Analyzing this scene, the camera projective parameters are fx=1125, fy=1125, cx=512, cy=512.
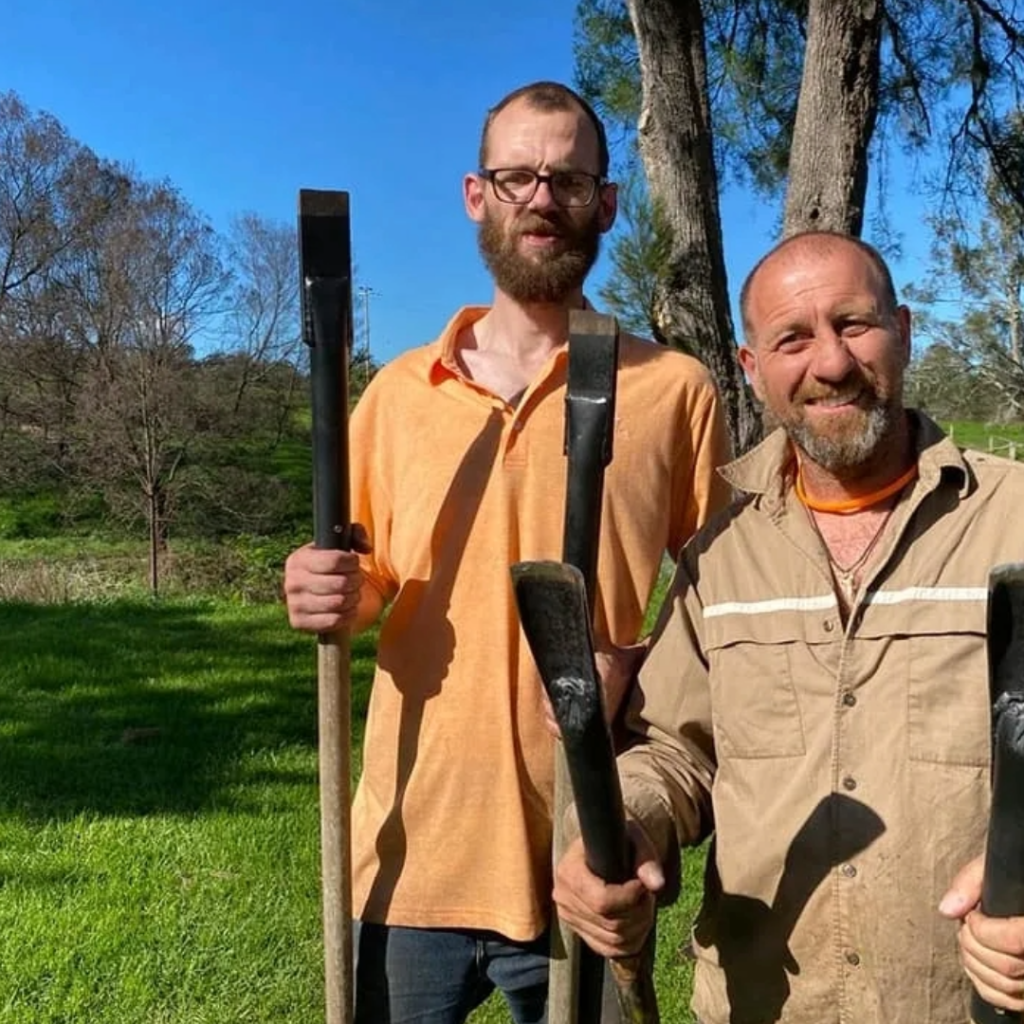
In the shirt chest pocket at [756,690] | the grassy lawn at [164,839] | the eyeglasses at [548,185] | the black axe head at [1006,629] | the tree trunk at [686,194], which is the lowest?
the grassy lawn at [164,839]

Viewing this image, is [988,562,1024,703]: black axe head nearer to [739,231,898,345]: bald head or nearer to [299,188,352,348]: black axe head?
[739,231,898,345]: bald head

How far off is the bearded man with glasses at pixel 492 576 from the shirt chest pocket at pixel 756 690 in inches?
11.7

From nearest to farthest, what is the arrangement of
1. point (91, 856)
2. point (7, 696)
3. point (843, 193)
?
1. point (91, 856)
2. point (843, 193)
3. point (7, 696)

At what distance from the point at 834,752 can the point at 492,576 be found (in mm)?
735

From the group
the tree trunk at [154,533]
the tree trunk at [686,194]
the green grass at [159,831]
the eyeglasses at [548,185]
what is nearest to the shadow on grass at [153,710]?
the green grass at [159,831]

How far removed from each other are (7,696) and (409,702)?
17.6ft

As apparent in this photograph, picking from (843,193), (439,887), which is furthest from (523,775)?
(843,193)

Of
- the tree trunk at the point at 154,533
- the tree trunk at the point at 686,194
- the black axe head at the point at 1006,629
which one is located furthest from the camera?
the tree trunk at the point at 154,533

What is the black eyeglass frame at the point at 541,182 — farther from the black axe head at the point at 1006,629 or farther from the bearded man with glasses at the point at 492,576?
the black axe head at the point at 1006,629

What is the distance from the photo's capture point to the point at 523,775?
2146mm

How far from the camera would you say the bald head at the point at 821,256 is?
191 centimetres

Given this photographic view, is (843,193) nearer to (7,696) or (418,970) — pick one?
(418,970)

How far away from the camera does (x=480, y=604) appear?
2180mm

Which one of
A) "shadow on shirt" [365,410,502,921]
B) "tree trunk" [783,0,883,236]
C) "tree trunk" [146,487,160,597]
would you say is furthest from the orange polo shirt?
"tree trunk" [146,487,160,597]
